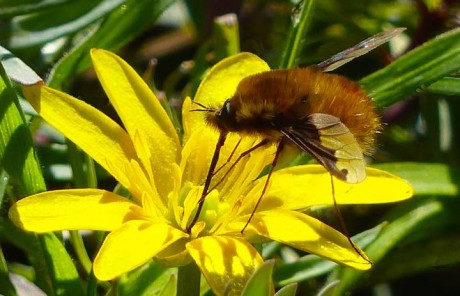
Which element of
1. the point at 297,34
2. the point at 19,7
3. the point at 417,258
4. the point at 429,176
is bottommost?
the point at 417,258

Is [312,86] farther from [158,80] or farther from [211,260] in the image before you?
[158,80]

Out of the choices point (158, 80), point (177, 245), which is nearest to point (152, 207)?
point (177, 245)

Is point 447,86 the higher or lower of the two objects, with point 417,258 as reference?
higher

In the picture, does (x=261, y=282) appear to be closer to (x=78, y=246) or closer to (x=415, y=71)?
(x=78, y=246)

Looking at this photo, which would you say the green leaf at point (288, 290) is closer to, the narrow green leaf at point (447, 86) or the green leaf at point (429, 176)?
the green leaf at point (429, 176)

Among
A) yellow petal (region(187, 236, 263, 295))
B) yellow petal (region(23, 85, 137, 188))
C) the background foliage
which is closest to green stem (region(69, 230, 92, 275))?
the background foliage

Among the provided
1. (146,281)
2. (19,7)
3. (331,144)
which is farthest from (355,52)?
(19,7)

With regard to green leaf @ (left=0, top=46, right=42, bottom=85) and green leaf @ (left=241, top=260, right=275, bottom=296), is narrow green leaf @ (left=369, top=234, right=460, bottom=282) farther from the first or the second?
green leaf @ (left=0, top=46, right=42, bottom=85)
